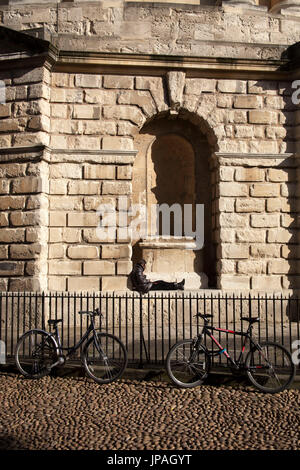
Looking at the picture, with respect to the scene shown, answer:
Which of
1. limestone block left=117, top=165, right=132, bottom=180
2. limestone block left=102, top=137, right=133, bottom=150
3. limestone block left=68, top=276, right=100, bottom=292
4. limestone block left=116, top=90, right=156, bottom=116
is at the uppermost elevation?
limestone block left=116, top=90, right=156, bottom=116

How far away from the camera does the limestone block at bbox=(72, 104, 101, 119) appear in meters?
10.2

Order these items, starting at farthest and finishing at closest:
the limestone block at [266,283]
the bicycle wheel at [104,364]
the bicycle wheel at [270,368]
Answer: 1. the limestone block at [266,283]
2. the bicycle wheel at [104,364]
3. the bicycle wheel at [270,368]

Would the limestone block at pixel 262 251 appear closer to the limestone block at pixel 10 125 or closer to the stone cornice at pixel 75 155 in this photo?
the stone cornice at pixel 75 155

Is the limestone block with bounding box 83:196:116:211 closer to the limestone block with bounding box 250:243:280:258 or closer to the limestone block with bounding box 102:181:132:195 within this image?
the limestone block with bounding box 102:181:132:195

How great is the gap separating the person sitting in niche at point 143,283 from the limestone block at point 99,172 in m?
2.12

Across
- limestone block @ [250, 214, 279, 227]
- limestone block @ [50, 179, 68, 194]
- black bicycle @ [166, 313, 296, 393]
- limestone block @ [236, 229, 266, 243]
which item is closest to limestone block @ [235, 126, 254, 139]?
limestone block @ [250, 214, 279, 227]

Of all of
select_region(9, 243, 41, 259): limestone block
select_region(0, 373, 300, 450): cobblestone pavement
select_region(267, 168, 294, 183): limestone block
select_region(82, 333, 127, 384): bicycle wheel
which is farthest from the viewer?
select_region(267, 168, 294, 183): limestone block

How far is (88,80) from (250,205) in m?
4.78

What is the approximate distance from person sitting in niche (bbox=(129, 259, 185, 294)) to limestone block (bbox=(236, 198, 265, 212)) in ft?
7.54

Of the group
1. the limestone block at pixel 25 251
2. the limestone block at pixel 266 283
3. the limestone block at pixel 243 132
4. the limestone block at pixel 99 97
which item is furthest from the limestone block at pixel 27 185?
the limestone block at pixel 266 283

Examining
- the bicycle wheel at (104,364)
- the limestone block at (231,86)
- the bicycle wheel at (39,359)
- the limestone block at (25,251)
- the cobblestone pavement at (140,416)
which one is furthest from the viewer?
the limestone block at (231,86)

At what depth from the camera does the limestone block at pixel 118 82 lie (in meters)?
10.3

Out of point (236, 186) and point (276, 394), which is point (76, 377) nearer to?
point (276, 394)

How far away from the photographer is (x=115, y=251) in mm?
10055
